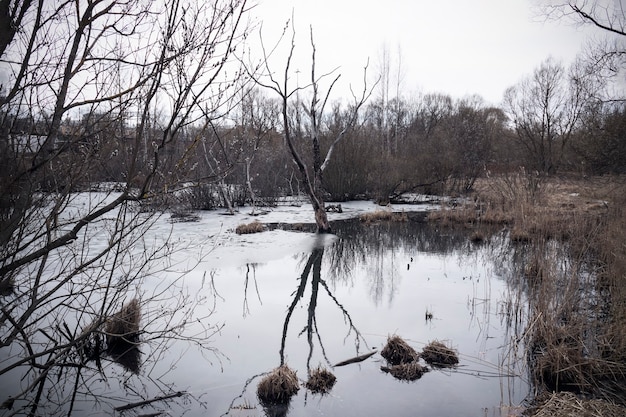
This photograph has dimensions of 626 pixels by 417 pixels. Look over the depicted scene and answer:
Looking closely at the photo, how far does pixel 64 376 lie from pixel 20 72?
137 inches

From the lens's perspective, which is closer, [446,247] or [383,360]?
[383,360]

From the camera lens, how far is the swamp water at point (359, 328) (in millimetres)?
4402

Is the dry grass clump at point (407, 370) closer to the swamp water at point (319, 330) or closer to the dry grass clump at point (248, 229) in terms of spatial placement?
the swamp water at point (319, 330)

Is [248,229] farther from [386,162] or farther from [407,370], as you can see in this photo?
[386,162]

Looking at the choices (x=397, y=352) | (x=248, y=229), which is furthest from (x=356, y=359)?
(x=248, y=229)

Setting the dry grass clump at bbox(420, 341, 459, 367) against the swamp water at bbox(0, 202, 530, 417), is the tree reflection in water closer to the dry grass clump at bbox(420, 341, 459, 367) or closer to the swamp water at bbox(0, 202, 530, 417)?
the swamp water at bbox(0, 202, 530, 417)

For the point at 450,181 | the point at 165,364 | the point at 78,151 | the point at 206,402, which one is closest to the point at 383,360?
the point at 206,402

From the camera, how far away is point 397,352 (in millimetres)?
5258

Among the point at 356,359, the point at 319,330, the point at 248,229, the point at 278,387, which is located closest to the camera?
the point at 278,387

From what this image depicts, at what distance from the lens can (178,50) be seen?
9.75ft

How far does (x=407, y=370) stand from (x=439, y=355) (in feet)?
1.99

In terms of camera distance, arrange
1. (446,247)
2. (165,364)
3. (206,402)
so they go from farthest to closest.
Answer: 1. (446,247)
2. (165,364)
3. (206,402)

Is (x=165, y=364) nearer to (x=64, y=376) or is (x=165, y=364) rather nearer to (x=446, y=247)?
(x=64, y=376)

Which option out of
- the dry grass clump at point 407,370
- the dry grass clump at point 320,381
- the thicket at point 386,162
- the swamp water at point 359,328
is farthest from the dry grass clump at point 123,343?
the thicket at point 386,162
